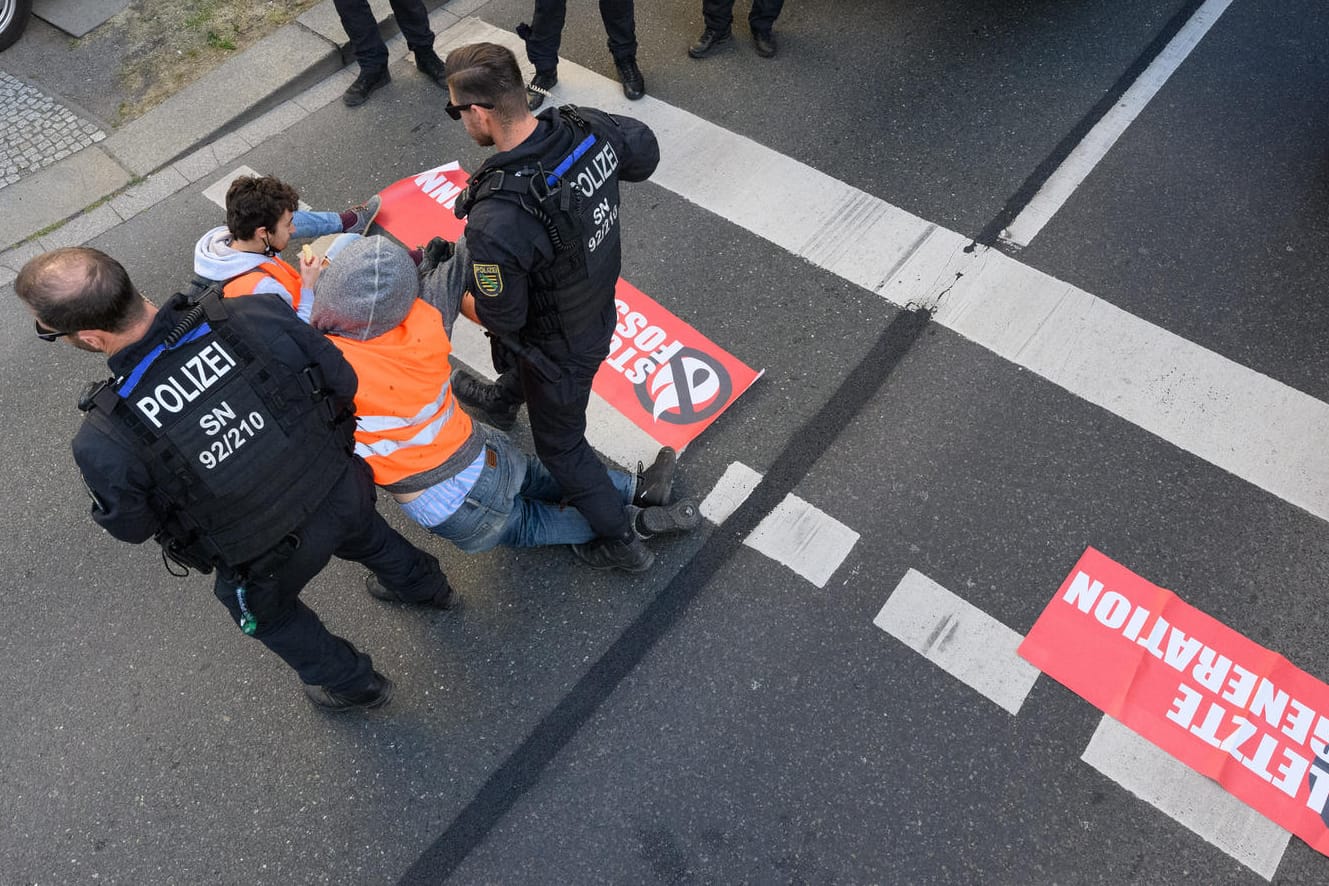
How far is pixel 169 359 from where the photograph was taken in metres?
2.22

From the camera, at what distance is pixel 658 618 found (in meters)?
3.44

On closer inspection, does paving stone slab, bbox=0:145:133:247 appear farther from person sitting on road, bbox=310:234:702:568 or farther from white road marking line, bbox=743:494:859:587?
white road marking line, bbox=743:494:859:587

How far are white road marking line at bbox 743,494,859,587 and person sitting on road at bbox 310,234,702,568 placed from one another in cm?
40

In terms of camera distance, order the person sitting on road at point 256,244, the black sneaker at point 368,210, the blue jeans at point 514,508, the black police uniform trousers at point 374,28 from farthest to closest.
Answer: the black police uniform trousers at point 374,28, the black sneaker at point 368,210, the blue jeans at point 514,508, the person sitting on road at point 256,244

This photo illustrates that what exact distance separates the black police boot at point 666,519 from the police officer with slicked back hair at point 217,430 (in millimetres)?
1154

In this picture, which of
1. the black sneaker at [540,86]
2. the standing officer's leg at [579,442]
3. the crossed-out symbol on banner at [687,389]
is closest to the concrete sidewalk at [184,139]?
the black sneaker at [540,86]

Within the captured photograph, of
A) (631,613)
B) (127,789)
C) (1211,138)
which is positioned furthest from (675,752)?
(1211,138)

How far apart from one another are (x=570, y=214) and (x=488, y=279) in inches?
13.2

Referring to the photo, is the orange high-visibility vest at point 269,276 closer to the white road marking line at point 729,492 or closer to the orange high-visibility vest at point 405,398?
the orange high-visibility vest at point 405,398

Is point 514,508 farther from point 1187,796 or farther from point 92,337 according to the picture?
point 1187,796

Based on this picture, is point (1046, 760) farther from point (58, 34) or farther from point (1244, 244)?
point (58, 34)

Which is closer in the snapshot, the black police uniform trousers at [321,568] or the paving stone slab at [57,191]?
the black police uniform trousers at [321,568]

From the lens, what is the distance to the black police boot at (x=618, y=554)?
3.42 meters

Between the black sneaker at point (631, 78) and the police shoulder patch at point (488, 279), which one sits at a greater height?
the police shoulder patch at point (488, 279)
